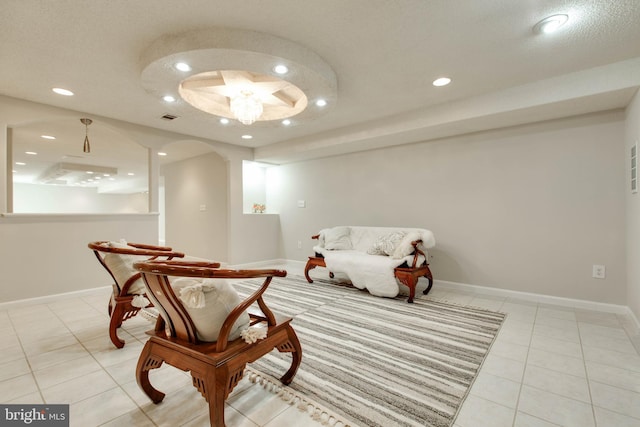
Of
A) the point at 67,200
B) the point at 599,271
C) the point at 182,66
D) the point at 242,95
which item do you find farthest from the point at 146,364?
the point at 67,200

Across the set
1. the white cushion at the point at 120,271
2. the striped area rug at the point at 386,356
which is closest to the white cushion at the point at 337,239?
the striped area rug at the point at 386,356

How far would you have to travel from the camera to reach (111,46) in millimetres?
2191

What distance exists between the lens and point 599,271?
9.89 feet

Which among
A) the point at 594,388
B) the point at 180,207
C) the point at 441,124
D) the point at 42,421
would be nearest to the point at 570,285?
the point at 594,388

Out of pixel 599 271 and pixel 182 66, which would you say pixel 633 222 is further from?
pixel 182 66

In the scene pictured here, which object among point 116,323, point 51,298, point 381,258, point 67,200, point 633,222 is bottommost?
point 51,298

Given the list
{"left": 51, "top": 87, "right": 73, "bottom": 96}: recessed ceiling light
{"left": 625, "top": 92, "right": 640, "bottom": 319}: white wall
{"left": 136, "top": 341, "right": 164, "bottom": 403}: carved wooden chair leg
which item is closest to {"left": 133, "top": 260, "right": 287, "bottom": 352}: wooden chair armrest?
{"left": 136, "top": 341, "right": 164, "bottom": 403}: carved wooden chair leg

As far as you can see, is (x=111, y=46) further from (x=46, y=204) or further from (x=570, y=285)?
(x=46, y=204)

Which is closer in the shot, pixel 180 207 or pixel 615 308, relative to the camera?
pixel 615 308

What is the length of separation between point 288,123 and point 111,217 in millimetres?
2711

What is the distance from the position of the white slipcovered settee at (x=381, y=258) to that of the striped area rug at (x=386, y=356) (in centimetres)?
25

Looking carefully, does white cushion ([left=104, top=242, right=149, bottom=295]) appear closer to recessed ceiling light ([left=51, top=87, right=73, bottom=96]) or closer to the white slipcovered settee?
recessed ceiling light ([left=51, top=87, right=73, bottom=96])

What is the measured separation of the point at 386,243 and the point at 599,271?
221 cm

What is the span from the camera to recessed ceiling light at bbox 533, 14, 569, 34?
1.87 metres
